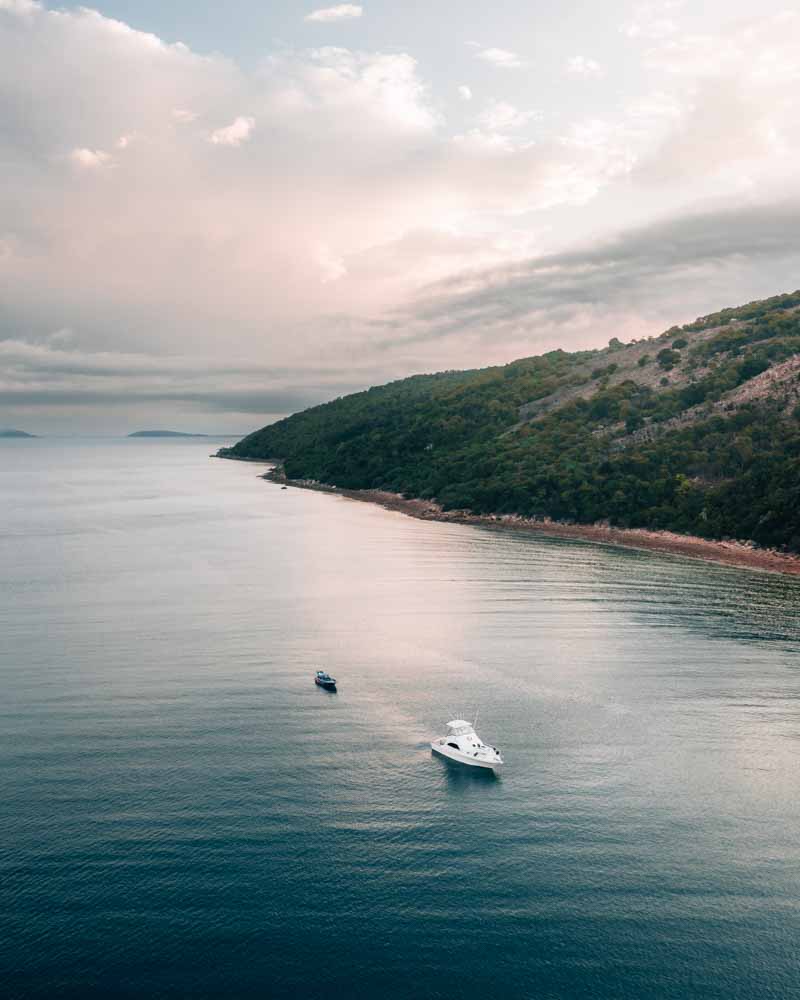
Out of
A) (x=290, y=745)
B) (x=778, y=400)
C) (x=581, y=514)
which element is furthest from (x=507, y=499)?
(x=290, y=745)

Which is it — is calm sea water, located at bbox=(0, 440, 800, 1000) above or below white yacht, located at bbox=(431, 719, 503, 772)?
below

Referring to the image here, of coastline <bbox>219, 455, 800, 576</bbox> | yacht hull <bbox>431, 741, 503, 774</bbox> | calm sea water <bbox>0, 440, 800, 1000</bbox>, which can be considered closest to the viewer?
calm sea water <bbox>0, 440, 800, 1000</bbox>

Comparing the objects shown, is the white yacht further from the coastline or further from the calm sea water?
the coastline

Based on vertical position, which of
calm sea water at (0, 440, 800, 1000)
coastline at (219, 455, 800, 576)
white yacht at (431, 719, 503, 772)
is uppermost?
coastline at (219, 455, 800, 576)

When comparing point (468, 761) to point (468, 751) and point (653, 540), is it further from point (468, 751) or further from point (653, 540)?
point (653, 540)

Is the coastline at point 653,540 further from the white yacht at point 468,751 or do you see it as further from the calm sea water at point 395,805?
the white yacht at point 468,751

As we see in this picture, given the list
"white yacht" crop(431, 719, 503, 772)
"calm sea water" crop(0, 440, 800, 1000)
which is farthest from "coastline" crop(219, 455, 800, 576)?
"white yacht" crop(431, 719, 503, 772)

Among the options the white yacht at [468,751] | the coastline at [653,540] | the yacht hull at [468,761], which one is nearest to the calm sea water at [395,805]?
the yacht hull at [468,761]
